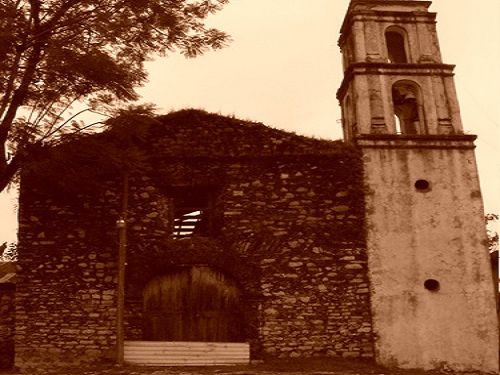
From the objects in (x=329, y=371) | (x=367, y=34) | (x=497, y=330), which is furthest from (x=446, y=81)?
(x=329, y=371)

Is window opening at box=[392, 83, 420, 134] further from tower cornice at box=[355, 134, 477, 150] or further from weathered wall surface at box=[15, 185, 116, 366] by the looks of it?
weathered wall surface at box=[15, 185, 116, 366]

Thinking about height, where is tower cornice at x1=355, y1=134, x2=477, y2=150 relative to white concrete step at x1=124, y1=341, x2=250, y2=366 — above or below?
above

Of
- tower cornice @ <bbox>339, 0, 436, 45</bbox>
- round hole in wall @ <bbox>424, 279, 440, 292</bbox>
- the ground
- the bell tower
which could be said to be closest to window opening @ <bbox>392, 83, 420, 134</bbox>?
the bell tower

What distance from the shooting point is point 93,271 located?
1384 centimetres

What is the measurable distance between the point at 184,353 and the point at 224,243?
2.57 meters

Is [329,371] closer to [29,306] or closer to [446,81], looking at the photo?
[29,306]

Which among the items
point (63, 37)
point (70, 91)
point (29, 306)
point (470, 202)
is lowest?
point (29, 306)

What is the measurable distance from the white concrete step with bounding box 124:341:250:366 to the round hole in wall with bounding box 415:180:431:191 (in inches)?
218

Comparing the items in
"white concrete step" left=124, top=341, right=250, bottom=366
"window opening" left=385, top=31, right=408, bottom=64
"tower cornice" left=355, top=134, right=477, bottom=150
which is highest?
"window opening" left=385, top=31, right=408, bottom=64

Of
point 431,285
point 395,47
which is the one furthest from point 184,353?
point 395,47

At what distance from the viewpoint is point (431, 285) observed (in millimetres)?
14164

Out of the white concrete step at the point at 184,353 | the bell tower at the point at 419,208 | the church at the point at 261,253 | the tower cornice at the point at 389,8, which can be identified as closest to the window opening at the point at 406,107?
the bell tower at the point at 419,208

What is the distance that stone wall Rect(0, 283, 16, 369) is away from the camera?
13.6 metres

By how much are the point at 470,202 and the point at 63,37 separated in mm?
9713
